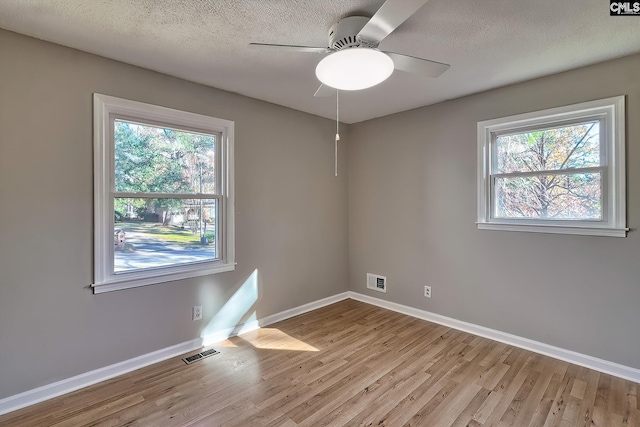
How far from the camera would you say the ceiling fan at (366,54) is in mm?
1420

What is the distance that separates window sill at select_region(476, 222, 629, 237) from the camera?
2.34 meters

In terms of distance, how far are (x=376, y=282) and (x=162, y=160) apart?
9.33 ft

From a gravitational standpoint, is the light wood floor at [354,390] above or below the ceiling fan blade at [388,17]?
below

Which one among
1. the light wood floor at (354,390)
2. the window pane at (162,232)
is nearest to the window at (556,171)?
the light wood floor at (354,390)

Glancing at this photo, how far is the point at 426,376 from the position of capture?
235 centimetres

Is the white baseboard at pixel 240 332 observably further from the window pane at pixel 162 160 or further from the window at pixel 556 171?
the window pane at pixel 162 160

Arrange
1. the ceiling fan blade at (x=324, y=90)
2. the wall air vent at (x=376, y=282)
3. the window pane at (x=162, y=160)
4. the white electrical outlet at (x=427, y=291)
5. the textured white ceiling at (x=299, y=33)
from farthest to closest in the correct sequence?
1. the wall air vent at (x=376, y=282)
2. the white electrical outlet at (x=427, y=291)
3. the window pane at (x=162, y=160)
4. the ceiling fan blade at (x=324, y=90)
5. the textured white ceiling at (x=299, y=33)

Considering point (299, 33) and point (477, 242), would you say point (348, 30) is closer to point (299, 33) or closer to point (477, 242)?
point (299, 33)

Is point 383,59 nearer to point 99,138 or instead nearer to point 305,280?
point 99,138

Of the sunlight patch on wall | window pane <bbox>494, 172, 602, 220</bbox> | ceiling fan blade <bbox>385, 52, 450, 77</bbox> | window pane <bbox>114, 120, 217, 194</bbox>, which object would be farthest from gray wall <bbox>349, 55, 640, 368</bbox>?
window pane <bbox>114, 120, 217, 194</bbox>

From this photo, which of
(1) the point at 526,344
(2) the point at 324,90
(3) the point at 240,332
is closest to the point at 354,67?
(2) the point at 324,90

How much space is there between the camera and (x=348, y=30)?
1.76 metres

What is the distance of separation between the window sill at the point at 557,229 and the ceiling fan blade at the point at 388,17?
7.13 ft

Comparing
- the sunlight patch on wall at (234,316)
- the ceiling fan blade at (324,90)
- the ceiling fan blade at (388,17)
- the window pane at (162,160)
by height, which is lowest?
the sunlight patch on wall at (234,316)
